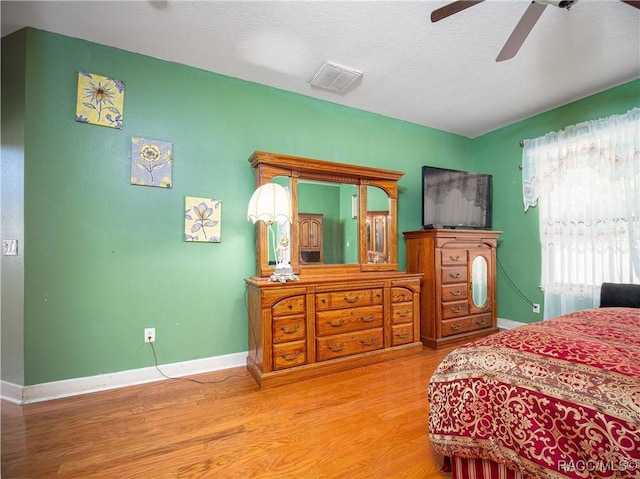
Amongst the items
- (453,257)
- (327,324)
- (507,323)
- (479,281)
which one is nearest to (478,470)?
(327,324)

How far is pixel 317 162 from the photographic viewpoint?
2.58 meters

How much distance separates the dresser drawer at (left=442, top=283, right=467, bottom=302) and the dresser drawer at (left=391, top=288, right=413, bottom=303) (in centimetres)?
50

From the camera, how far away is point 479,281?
3279 millimetres

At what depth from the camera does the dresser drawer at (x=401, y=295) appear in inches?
105

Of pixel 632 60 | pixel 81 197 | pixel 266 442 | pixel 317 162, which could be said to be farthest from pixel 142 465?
pixel 632 60

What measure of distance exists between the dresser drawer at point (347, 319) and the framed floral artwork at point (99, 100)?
2.28 meters

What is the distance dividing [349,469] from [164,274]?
193 centimetres

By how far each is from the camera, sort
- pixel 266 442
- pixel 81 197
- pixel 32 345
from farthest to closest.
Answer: pixel 81 197, pixel 32 345, pixel 266 442

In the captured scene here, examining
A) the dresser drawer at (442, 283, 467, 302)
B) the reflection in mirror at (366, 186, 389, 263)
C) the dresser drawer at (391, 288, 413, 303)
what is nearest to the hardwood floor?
the dresser drawer at (391, 288, 413, 303)

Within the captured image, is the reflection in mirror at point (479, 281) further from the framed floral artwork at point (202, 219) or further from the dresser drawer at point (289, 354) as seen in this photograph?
the framed floral artwork at point (202, 219)

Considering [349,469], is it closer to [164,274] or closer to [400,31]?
[164,274]

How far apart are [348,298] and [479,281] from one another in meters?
1.87

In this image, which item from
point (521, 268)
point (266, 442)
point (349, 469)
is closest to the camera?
point (349, 469)

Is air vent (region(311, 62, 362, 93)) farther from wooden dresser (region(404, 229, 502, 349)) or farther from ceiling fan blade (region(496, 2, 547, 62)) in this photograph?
wooden dresser (region(404, 229, 502, 349))
